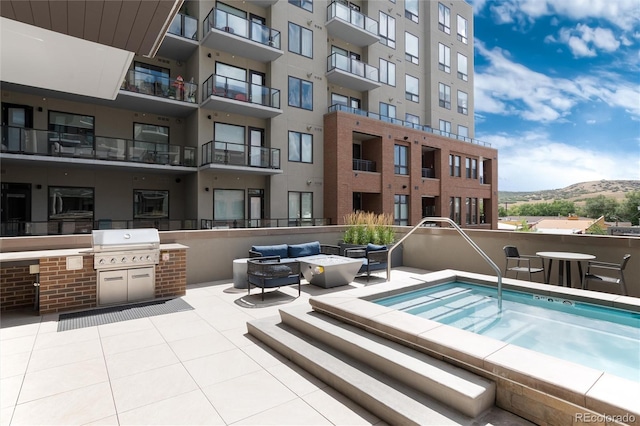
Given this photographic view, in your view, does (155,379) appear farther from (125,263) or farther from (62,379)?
(125,263)

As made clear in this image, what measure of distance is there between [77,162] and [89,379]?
33.8 feet

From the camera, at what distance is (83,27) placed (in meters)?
3.37

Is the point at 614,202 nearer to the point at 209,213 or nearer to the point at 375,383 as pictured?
the point at 209,213

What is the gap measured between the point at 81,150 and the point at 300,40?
11.2m

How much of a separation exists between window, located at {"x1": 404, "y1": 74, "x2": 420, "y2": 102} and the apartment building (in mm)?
123

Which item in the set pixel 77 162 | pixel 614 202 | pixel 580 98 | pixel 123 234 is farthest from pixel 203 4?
pixel 614 202

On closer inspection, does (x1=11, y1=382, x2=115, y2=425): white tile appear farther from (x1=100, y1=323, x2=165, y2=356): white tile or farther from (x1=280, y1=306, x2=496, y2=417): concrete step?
(x1=280, y1=306, x2=496, y2=417): concrete step

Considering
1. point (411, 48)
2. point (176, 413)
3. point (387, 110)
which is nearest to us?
point (176, 413)

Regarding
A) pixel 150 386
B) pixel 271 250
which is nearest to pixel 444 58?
pixel 271 250

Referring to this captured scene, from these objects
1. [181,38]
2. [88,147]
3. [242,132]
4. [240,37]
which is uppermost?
[240,37]

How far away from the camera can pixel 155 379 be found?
3533 mm

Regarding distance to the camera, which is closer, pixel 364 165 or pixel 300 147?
pixel 300 147

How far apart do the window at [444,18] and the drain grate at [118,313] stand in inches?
1061

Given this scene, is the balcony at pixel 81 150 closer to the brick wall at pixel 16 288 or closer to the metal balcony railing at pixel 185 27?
the metal balcony railing at pixel 185 27
